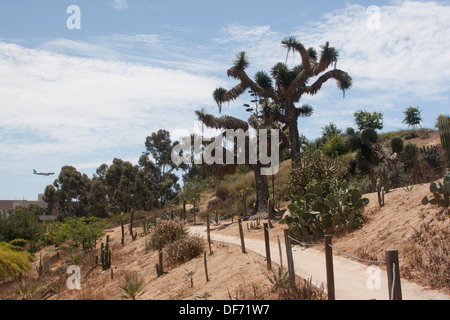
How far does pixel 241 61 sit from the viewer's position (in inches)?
1022

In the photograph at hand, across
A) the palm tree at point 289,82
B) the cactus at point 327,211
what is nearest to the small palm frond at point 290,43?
the palm tree at point 289,82

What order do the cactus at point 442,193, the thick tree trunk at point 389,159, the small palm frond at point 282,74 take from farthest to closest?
the small palm frond at point 282,74, the thick tree trunk at point 389,159, the cactus at point 442,193

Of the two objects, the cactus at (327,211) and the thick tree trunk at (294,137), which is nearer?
the cactus at (327,211)

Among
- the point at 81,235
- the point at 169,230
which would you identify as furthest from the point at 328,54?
the point at 81,235

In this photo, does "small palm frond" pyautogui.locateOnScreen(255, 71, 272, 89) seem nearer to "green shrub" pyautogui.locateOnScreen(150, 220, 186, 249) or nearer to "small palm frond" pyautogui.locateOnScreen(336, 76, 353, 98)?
"small palm frond" pyautogui.locateOnScreen(336, 76, 353, 98)

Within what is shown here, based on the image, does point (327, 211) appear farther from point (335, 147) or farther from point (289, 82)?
point (335, 147)

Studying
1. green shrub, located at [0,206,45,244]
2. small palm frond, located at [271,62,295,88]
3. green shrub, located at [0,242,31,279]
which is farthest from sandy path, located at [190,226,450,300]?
green shrub, located at [0,206,45,244]

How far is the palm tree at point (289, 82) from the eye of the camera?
2578 cm

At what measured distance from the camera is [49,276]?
20.7 m

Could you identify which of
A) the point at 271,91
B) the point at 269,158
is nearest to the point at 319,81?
the point at 271,91

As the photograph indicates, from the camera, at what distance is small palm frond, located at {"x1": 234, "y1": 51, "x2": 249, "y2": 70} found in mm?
25891

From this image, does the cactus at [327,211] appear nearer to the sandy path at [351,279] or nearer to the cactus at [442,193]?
the sandy path at [351,279]

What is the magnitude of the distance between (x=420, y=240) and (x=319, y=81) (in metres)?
18.4
